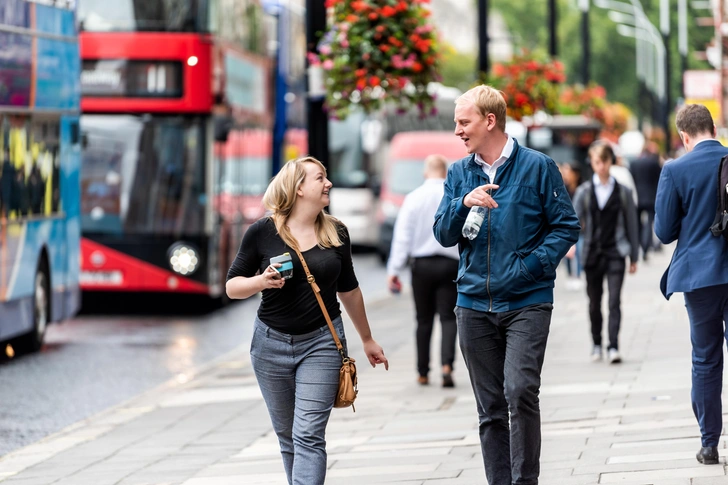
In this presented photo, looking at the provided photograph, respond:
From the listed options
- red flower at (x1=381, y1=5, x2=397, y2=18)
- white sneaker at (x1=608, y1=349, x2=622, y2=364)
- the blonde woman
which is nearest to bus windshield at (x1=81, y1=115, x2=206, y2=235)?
red flower at (x1=381, y1=5, x2=397, y2=18)

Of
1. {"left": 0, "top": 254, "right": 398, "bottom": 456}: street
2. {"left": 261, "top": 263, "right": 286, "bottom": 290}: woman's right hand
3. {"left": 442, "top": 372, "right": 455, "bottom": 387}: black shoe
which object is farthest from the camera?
{"left": 442, "top": 372, "right": 455, "bottom": 387}: black shoe

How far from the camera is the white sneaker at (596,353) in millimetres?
11688

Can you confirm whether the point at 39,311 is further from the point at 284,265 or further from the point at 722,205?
the point at 284,265

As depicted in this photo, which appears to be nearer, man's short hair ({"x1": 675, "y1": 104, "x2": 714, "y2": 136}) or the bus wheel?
man's short hair ({"x1": 675, "y1": 104, "x2": 714, "y2": 136})

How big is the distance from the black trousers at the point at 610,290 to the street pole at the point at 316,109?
13.0 ft

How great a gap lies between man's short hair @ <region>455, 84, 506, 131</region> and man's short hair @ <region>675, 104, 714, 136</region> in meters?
1.36

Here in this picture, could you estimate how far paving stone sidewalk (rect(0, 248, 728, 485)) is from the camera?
7.21 meters

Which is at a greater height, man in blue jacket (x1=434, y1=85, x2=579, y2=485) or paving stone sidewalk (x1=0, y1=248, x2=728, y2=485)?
man in blue jacket (x1=434, y1=85, x2=579, y2=485)

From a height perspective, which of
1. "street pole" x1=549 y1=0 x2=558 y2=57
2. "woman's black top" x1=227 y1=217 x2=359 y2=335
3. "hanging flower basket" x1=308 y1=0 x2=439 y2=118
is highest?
"street pole" x1=549 y1=0 x2=558 y2=57

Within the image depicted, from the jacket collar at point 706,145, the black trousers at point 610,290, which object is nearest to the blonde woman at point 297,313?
the jacket collar at point 706,145

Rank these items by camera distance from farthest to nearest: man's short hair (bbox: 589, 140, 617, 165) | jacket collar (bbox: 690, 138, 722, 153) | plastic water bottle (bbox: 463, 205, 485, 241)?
1. man's short hair (bbox: 589, 140, 617, 165)
2. jacket collar (bbox: 690, 138, 722, 153)
3. plastic water bottle (bbox: 463, 205, 485, 241)

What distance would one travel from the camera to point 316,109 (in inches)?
604

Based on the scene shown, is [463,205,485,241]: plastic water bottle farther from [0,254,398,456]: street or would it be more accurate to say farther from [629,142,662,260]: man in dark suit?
[629,142,662,260]: man in dark suit

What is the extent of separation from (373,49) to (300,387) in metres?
9.44
